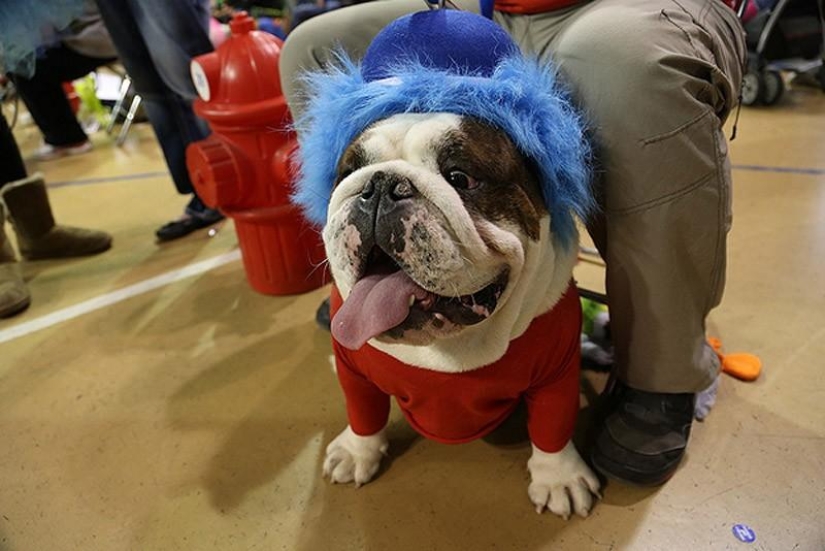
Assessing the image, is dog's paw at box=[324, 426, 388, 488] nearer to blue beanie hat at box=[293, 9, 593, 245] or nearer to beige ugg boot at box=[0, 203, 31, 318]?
blue beanie hat at box=[293, 9, 593, 245]

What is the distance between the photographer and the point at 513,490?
39.6 inches

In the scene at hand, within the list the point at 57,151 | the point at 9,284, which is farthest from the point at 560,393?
the point at 57,151

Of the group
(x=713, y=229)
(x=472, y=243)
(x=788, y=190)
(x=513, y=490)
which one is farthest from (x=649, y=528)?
(x=788, y=190)

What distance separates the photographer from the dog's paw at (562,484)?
0.95 meters

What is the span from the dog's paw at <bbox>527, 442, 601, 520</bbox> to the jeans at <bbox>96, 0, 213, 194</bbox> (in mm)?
1496

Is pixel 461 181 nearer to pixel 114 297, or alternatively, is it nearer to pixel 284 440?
pixel 284 440

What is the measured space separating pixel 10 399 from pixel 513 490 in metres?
1.15

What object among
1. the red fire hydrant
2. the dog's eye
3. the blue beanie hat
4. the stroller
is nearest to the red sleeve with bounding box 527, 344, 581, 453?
the blue beanie hat

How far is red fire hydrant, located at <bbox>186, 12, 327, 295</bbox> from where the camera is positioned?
140cm

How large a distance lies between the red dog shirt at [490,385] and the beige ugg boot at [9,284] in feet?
4.11

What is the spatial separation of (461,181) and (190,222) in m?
1.67

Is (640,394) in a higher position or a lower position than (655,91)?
lower

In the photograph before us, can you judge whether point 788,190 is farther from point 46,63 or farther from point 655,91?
point 46,63

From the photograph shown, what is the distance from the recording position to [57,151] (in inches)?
128
